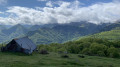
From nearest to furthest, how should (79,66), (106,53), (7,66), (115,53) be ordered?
(7,66), (79,66), (115,53), (106,53)

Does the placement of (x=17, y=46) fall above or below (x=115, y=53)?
above

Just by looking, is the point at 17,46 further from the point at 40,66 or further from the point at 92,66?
the point at 92,66

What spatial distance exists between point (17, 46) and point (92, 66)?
36.3m

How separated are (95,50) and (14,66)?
95.8m

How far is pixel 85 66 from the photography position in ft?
136

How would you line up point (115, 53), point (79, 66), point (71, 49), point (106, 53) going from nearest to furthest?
point (79, 66)
point (115, 53)
point (106, 53)
point (71, 49)

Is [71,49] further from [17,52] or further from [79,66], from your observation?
[79,66]

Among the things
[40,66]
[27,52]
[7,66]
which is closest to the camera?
[7,66]

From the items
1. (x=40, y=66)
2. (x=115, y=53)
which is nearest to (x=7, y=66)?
(x=40, y=66)

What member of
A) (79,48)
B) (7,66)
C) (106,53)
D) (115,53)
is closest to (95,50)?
(106,53)

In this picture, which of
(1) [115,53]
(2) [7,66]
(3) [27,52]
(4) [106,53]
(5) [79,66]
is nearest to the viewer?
(2) [7,66]

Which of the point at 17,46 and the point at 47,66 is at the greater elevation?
the point at 17,46

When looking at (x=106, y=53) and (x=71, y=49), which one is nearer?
(x=106, y=53)

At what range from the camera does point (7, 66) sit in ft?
108
